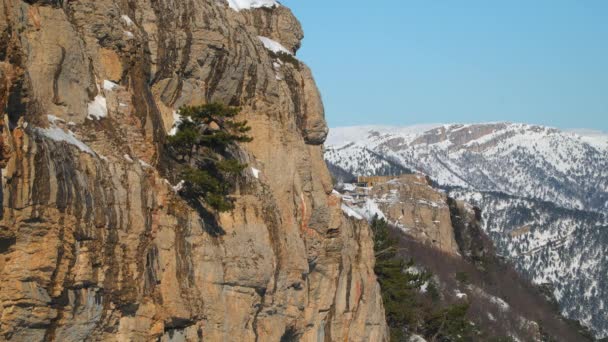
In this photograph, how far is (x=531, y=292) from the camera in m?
165

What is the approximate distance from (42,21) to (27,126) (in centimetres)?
386

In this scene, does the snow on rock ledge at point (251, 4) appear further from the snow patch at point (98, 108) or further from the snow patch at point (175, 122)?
the snow patch at point (98, 108)

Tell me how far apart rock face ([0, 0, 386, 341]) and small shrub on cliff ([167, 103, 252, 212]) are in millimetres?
613

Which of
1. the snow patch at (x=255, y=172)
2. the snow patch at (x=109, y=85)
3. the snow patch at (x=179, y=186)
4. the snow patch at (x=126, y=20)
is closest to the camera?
the snow patch at (x=109, y=85)

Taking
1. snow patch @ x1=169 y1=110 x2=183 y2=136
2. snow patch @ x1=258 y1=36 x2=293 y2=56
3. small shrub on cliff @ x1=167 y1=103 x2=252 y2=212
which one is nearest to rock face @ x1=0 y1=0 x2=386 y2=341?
snow patch @ x1=169 y1=110 x2=183 y2=136

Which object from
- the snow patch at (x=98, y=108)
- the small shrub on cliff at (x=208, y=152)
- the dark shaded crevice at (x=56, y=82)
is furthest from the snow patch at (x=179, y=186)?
the dark shaded crevice at (x=56, y=82)

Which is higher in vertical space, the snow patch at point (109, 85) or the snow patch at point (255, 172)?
the snow patch at point (109, 85)

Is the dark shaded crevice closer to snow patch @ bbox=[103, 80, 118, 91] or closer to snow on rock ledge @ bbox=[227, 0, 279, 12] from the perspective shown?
snow patch @ bbox=[103, 80, 118, 91]

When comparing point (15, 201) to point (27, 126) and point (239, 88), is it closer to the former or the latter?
point (27, 126)

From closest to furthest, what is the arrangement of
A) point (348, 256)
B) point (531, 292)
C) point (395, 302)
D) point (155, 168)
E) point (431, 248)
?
1. point (155, 168)
2. point (348, 256)
3. point (395, 302)
4. point (431, 248)
5. point (531, 292)

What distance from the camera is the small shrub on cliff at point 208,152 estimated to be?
33000mm

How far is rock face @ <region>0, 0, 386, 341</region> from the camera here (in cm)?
2502

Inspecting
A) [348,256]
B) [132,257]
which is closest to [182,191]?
[132,257]

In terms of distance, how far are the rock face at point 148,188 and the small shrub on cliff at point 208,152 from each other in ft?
2.01
